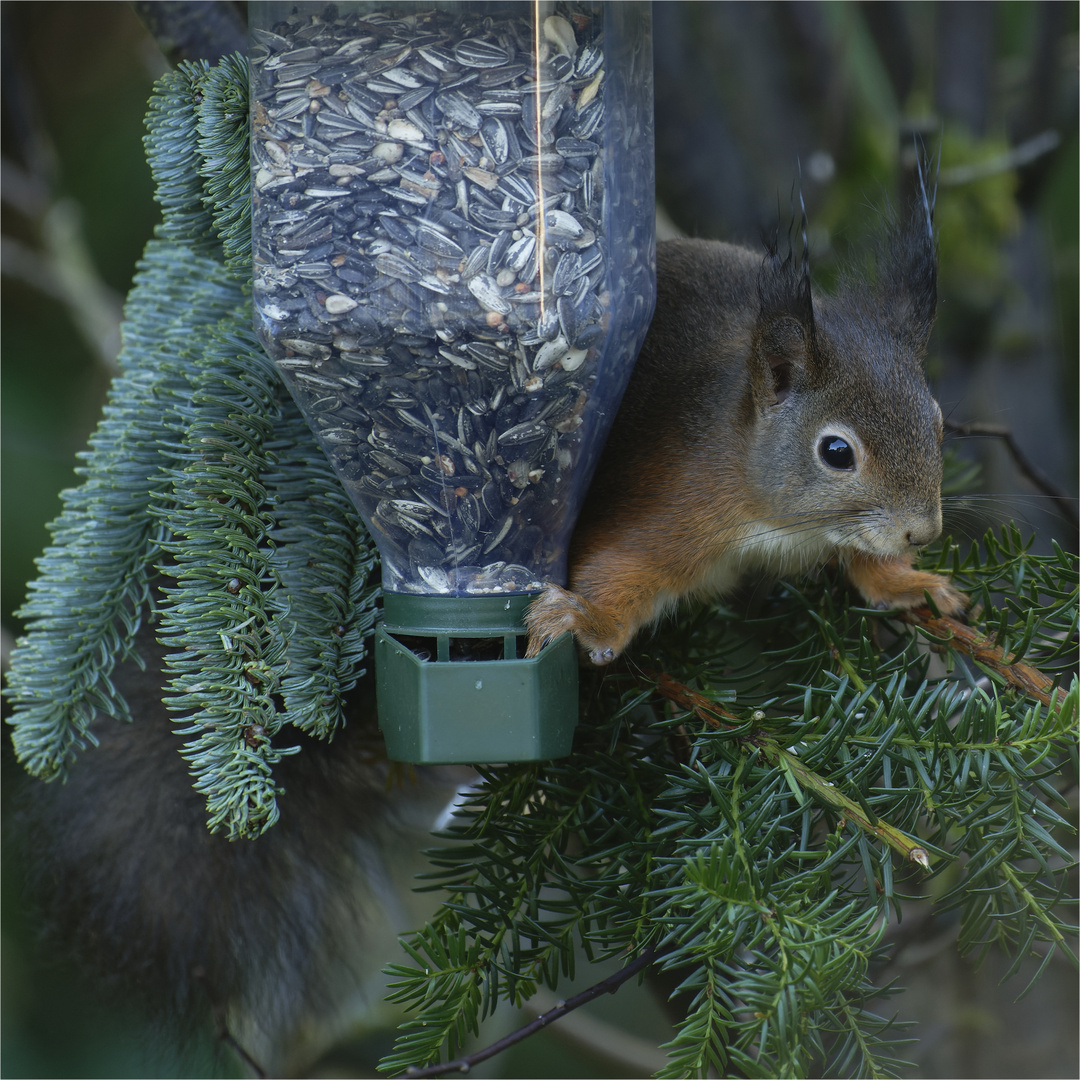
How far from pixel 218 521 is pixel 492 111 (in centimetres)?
32

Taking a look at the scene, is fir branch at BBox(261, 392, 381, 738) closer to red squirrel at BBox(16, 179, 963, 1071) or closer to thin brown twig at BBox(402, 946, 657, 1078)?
red squirrel at BBox(16, 179, 963, 1071)

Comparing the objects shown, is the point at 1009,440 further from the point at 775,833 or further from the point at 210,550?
the point at 210,550

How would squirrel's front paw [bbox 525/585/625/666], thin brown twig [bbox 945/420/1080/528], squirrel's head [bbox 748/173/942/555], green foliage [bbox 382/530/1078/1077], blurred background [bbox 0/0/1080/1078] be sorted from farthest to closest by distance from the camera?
blurred background [bbox 0/0/1080/1078] → thin brown twig [bbox 945/420/1080/528] → squirrel's head [bbox 748/173/942/555] → squirrel's front paw [bbox 525/585/625/666] → green foliage [bbox 382/530/1078/1077]

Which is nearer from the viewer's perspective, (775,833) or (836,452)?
(775,833)

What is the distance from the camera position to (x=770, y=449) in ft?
2.75

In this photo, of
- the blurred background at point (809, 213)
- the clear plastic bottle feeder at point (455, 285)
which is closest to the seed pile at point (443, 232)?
the clear plastic bottle feeder at point (455, 285)

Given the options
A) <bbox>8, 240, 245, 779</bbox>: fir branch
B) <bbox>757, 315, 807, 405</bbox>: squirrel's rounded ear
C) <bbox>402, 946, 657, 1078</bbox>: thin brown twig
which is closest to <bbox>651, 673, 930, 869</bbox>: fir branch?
<bbox>402, 946, 657, 1078</bbox>: thin brown twig

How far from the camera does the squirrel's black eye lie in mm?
807

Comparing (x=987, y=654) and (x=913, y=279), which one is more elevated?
(x=913, y=279)

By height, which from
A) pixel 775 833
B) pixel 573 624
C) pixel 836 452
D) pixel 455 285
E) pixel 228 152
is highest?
pixel 228 152

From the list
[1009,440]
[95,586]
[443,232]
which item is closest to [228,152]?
[443,232]

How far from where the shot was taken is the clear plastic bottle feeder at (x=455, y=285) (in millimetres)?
600

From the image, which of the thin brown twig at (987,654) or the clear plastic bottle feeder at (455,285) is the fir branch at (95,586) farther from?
the thin brown twig at (987,654)

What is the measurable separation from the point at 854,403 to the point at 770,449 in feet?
0.24
